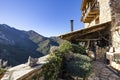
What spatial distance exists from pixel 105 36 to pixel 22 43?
54482mm

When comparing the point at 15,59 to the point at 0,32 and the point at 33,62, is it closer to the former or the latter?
the point at 0,32

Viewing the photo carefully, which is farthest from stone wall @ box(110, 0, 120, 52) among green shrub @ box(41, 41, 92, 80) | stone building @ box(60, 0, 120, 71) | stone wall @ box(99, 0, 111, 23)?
green shrub @ box(41, 41, 92, 80)

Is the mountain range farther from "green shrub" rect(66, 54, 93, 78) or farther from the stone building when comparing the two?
"green shrub" rect(66, 54, 93, 78)

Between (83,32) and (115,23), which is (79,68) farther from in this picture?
(115,23)

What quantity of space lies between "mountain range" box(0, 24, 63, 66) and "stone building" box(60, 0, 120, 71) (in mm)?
33993

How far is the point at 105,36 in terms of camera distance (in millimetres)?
13312

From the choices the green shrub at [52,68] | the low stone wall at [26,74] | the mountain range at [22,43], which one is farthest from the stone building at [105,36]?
the mountain range at [22,43]

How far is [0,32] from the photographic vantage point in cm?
6500

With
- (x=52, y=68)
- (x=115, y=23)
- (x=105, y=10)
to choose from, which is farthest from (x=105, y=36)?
(x=52, y=68)

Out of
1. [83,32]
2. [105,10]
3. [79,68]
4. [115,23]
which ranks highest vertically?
[105,10]

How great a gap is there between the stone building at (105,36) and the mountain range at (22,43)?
1338 inches

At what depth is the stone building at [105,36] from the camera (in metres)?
11.9

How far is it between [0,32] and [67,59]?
58968mm

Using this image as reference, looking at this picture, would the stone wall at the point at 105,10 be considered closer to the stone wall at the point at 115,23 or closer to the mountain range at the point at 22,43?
the stone wall at the point at 115,23
